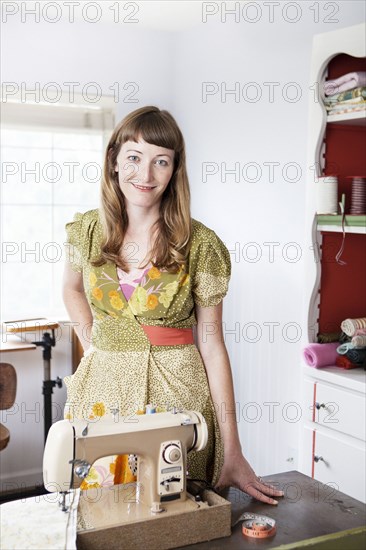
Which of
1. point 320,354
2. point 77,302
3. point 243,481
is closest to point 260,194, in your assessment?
point 320,354

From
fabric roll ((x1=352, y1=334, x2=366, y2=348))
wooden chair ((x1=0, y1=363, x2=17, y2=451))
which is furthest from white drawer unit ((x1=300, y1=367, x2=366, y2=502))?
wooden chair ((x1=0, y1=363, x2=17, y2=451))

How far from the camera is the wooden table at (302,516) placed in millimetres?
1429

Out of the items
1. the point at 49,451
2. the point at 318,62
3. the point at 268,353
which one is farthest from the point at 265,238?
the point at 49,451

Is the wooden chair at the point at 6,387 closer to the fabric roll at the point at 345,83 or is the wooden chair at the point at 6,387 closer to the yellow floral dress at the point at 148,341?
the yellow floral dress at the point at 148,341

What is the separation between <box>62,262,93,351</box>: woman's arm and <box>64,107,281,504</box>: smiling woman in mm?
181

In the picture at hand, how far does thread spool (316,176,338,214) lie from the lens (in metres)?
2.83

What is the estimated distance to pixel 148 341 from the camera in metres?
1.84

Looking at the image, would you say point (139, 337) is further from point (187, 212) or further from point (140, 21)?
point (140, 21)

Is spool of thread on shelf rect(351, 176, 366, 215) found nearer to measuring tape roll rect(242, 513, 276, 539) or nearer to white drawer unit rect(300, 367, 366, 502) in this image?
white drawer unit rect(300, 367, 366, 502)

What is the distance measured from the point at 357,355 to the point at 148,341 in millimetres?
1324

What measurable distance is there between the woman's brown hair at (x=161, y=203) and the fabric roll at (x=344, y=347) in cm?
128

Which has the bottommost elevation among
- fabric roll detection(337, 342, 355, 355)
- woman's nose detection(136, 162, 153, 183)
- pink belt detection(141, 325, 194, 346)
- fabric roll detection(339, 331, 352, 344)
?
fabric roll detection(337, 342, 355, 355)

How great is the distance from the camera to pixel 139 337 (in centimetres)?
184
